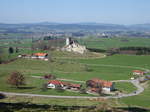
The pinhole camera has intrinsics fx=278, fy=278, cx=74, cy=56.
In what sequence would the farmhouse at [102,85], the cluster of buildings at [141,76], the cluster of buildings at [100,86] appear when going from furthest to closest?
the cluster of buildings at [141,76], the farmhouse at [102,85], the cluster of buildings at [100,86]

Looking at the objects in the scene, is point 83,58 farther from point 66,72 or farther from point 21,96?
point 21,96

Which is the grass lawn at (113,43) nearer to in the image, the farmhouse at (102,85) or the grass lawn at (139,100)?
the farmhouse at (102,85)

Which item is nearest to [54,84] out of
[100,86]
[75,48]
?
[100,86]

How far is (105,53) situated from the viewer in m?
97.8

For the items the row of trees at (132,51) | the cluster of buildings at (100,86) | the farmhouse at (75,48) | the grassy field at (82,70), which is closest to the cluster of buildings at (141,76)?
the grassy field at (82,70)

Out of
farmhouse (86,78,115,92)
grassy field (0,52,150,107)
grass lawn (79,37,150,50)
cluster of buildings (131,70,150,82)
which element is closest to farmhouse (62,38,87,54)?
grassy field (0,52,150,107)

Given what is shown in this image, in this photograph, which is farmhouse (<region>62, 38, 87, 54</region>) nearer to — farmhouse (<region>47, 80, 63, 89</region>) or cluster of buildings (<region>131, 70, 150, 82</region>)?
cluster of buildings (<region>131, 70, 150, 82</region>)

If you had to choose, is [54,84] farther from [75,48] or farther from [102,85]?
[75,48]

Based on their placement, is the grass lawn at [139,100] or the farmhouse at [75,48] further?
the farmhouse at [75,48]

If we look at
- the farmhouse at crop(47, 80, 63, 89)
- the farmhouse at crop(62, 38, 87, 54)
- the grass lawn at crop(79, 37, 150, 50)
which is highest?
the farmhouse at crop(62, 38, 87, 54)

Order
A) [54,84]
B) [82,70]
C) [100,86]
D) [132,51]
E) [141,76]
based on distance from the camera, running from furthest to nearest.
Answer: [132,51] → [82,70] → [141,76] → [54,84] → [100,86]

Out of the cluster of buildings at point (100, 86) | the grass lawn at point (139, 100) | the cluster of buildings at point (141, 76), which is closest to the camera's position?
the grass lawn at point (139, 100)

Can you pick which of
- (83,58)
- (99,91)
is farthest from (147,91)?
(83,58)

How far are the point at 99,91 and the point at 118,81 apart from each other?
11972 millimetres
